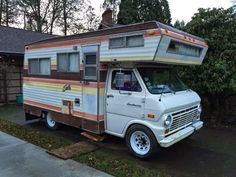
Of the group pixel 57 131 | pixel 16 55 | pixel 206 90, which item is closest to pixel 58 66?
pixel 57 131

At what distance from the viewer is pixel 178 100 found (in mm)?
4910

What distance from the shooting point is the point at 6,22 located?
A: 25125 millimetres

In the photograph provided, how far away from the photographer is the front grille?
4.77m

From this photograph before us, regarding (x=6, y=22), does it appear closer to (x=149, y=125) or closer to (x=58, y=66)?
(x=58, y=66)

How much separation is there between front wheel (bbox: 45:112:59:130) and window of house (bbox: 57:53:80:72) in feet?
5.44

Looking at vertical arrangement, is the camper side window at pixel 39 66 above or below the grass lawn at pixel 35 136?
above

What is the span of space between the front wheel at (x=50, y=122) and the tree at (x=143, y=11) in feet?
Result: 66.0

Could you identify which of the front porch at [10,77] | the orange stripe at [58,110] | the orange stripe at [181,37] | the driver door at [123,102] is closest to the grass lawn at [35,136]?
the orange stripe at [58,110]

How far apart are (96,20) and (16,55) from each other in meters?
18.1

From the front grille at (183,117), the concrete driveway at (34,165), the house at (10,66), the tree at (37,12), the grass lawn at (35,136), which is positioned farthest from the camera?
the tree at (37,12)

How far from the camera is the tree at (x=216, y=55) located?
7.01 m

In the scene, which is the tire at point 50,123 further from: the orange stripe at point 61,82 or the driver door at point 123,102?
the driver door at point 123,102

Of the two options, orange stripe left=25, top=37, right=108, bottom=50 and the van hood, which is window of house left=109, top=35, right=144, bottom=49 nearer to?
orange stripe left=25, top=37, right=108, bottom=50

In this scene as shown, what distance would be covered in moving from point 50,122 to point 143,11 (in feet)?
72.4
